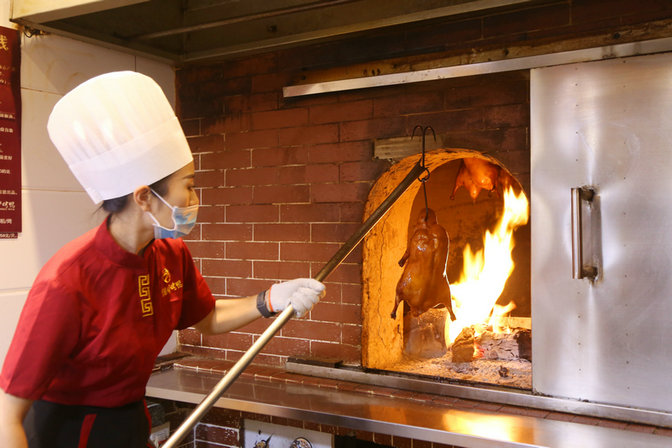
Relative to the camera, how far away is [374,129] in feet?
9.80

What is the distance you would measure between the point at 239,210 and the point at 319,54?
96 cm

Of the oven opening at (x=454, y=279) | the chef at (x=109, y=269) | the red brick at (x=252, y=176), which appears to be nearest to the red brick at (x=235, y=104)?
the red brick at (x=252, y=176)

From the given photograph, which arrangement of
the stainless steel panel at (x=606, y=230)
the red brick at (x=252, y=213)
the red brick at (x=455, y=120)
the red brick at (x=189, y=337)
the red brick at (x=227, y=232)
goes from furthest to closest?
the red brick at (x=189, y=337)
the red brick at (x=227, y=232)
the red brick at (x=252, y=213)
the red brick at (x=455, y=120)
the stainless steel panel at (x=606, y=230)

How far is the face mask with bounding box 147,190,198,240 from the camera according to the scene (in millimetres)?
1876

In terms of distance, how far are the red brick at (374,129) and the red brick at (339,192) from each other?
23cm

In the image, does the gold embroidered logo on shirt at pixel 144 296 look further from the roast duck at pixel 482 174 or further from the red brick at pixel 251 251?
the roast duck at pixel 482 174

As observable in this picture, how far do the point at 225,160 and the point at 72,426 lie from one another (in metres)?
1.89

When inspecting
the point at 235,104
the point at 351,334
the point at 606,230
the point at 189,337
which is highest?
the point at 235,104

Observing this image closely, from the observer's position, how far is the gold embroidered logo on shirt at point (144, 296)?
1.93 metres

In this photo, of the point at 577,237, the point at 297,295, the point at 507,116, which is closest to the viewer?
the point at 297,295

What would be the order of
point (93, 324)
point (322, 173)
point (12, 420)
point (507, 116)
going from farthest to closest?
point (322, 173), point (507, 116), point (93, 324), point (12, 420)

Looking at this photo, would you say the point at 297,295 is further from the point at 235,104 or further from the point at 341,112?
the point at 235,104

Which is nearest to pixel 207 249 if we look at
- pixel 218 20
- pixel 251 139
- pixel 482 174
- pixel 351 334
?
pixel 251 139

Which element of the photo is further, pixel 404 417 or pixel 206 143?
pixel 206 143
